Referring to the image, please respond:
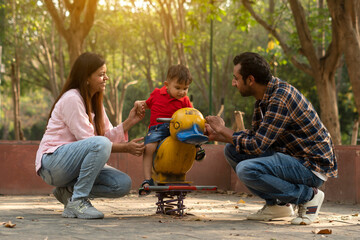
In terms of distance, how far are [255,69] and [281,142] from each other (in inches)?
28.7

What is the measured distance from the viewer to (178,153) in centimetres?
559

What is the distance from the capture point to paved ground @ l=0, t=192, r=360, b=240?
14.9 feet

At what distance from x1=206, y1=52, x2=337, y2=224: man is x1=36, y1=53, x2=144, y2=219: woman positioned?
3.38 ft

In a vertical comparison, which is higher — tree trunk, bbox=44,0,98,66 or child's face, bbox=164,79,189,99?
tree trunk, bbox=44,0,98,66

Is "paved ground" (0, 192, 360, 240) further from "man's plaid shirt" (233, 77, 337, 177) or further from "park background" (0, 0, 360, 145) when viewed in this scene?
"park background" (0, 0, 360, 145)

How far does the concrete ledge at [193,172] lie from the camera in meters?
8.21

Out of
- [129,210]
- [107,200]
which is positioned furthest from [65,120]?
[107,200]

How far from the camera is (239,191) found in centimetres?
973

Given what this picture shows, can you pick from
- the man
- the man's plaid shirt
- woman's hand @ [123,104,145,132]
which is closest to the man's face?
the man

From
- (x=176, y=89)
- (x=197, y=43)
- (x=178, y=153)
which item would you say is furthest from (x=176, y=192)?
(x=197, y=43)

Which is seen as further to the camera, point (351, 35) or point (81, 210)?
point (351, 35)

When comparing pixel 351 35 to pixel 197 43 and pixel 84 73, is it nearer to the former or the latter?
pixel 84 73

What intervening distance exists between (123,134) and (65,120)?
2.47 feet

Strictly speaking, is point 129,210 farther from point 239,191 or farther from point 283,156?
point 239,191
